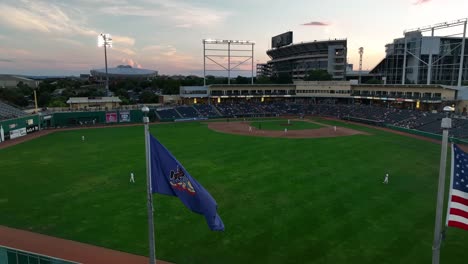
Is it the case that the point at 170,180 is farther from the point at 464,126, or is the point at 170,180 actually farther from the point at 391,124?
the point at 391,124

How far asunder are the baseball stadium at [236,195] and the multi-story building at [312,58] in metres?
71.5

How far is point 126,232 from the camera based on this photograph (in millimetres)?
17281

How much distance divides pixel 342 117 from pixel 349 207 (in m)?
56.4

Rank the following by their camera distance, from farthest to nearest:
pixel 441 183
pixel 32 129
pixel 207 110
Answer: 1. pixel 207 110
2. pixel 32 129
3. pixel 441 183

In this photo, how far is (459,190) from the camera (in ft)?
27.7

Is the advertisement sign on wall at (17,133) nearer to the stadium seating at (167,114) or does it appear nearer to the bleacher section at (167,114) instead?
the stadium seating at (167,114)

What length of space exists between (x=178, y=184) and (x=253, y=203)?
12.3 meters

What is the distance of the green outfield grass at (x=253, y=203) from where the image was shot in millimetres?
15570

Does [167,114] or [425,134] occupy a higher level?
[167,114]

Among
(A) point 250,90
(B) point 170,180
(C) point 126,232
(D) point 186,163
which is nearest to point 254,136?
(D) point 186,163

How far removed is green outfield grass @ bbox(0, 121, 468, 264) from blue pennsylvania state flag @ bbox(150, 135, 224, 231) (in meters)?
6.03

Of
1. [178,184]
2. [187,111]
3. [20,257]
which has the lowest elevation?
[20,257]

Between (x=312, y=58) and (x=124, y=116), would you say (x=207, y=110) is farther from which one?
(x=312, y=58)

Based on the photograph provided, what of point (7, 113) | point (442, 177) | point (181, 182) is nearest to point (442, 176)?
point (442, 177)
